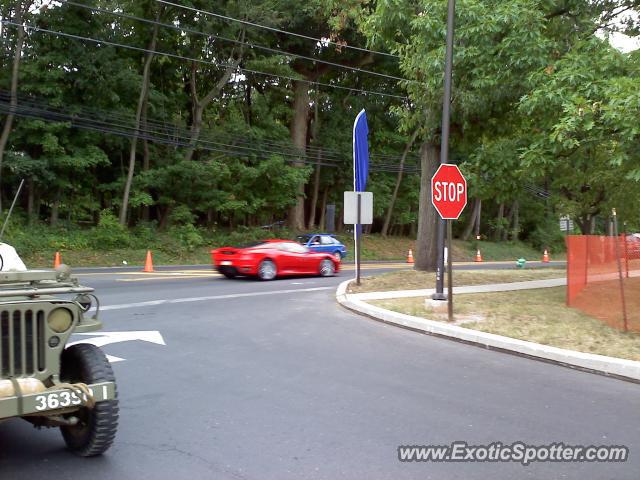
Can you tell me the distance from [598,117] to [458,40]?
478 cm

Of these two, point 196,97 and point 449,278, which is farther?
point 196,97

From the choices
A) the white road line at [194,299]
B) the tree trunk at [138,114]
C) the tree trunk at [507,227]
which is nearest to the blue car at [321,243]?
the tree trunk at [138,114]

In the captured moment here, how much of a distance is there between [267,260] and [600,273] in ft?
31.7

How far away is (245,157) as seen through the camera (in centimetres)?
3269

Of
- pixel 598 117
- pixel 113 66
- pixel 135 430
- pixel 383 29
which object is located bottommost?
pixel 135 430

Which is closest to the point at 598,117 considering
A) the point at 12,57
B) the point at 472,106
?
the point at 472,106

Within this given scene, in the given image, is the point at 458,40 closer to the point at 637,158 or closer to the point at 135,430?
the point at 637,158

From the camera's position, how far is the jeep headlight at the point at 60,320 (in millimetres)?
3990

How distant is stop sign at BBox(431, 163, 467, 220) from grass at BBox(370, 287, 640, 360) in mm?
1949

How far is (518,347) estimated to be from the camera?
8.42m

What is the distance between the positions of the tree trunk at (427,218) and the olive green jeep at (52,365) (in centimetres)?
1372

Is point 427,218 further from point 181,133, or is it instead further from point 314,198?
point 314,198

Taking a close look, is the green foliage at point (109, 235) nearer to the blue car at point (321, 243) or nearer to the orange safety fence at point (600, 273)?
the blue car at point (321, 243)

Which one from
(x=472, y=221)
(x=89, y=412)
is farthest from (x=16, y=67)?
(x=472, y=221)
